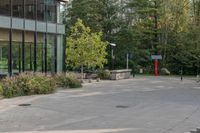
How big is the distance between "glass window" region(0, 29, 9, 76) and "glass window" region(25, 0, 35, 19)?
230 cm

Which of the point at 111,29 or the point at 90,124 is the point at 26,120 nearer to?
the point at 90,124

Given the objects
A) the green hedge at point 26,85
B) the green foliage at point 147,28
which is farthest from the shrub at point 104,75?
the green foliage at point 147,28

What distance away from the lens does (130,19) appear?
58.8m

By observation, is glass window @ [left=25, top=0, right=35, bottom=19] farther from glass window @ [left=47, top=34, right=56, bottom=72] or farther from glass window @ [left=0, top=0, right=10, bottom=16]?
glass window @ [left=47, top=34, right=56, bottom=72]

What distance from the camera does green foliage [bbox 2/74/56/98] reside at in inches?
881

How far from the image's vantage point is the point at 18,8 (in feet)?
104

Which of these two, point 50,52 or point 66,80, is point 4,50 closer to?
point 50,52

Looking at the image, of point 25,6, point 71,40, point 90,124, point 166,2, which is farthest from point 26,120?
point 166,2

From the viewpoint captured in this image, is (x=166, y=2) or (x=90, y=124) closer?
(x=90, y=124)

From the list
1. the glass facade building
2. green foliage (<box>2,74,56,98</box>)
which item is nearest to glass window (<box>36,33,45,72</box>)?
the glass facade building

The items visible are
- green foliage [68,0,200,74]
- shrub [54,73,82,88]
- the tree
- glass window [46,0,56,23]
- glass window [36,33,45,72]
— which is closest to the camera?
shrub [54,73,82,88]

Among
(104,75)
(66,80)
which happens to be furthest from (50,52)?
(66,80)

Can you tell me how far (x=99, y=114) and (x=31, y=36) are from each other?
61.0 ft

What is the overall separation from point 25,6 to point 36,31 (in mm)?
2194
